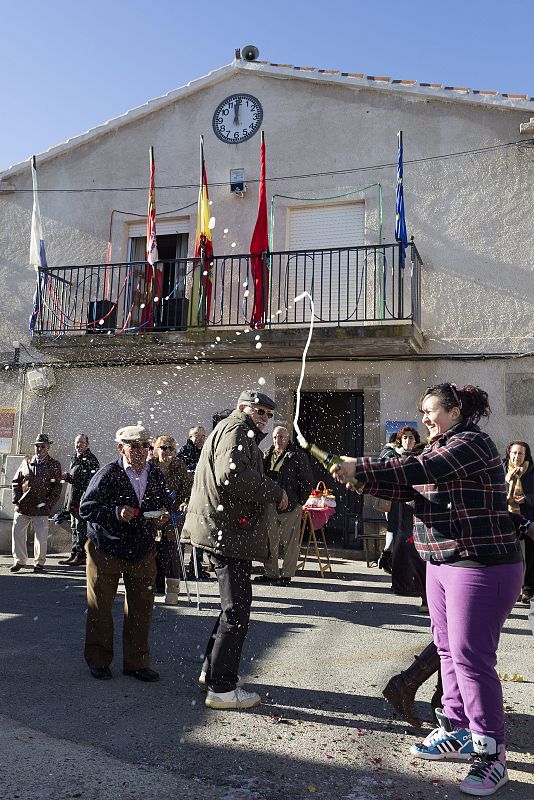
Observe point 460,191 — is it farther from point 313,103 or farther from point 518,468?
point 518,468

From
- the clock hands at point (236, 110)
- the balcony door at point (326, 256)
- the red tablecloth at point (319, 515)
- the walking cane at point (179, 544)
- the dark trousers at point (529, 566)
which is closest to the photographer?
the dark trousers at point (529, 566)

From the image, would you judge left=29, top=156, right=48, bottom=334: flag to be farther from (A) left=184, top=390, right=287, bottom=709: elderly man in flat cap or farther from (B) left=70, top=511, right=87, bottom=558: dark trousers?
(A) left=184, top=390, right=287, bottom=709: elderly man in flat cap

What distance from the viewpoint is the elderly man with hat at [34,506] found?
9.41m

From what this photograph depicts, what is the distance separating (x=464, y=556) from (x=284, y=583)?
556 centimetres

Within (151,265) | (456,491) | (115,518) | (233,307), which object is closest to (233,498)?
(115,518)

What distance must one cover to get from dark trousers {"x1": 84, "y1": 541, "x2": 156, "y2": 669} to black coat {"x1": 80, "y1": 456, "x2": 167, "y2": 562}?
0.07m

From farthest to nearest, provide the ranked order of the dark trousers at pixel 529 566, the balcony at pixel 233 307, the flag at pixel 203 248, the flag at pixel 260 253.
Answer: the flag at pixel 203 248 → the flag at pixel 260 253 → the balcony at pixel 233 307 → the dark trousers at pixel 529 566

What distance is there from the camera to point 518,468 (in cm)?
786

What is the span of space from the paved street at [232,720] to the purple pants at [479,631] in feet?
1.10

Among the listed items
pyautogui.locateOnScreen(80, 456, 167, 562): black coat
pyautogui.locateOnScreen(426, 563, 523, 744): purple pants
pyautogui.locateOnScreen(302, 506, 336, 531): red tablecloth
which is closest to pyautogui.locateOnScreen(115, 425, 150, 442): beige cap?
pyautogui.locateOnScreen(80, 456, 167, 562): black coat

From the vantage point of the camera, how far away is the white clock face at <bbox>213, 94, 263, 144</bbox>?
12750 mm

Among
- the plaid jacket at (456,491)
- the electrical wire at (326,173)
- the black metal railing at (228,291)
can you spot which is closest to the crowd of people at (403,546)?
the plaid jacket at (456,491)

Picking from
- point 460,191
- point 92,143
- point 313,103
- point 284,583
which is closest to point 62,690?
point 284,583

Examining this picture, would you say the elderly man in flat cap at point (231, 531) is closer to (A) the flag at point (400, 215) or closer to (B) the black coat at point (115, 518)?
(B) the black coat at point (115, 518)
